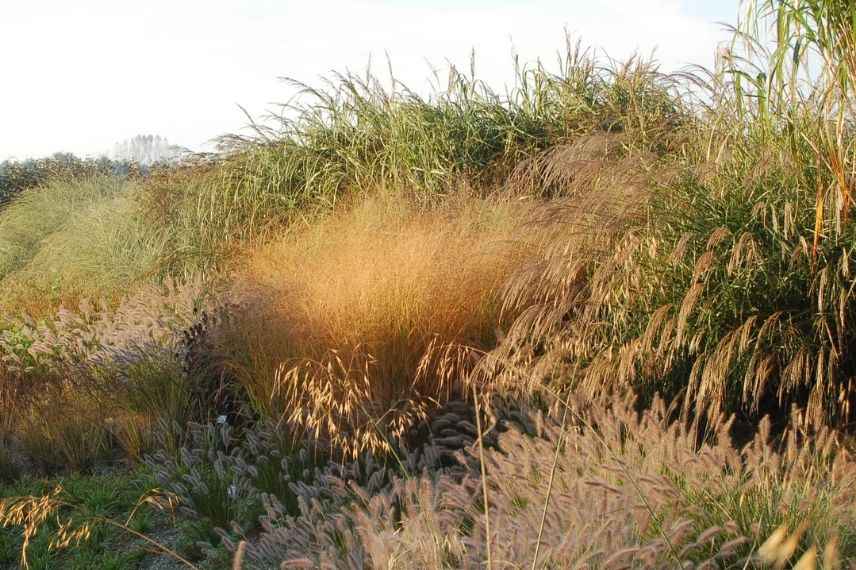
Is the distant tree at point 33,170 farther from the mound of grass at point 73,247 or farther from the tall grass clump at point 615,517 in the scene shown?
the tall grass clump at point 615,517

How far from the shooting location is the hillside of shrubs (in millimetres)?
3145

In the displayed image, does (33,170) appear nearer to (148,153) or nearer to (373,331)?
(148,153)

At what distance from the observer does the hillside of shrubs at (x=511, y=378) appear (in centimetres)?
314

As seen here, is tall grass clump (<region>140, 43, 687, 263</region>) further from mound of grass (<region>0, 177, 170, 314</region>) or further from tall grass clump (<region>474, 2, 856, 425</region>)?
tall grass clump (<region>474, 2, 856, 425</region>)

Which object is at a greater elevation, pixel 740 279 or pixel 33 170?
pixel 33 170

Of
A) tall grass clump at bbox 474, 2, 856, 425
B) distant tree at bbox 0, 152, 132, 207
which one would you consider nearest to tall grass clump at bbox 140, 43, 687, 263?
tall grass clump at bbox 474, 2, 856, 425

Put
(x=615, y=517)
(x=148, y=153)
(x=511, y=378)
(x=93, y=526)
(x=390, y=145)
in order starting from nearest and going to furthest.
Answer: (x=615, y=517) < (x=93, y=526) < (x=511, y=378) < (x=390, y=145) < (x=148, y=153)

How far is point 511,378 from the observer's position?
476cm

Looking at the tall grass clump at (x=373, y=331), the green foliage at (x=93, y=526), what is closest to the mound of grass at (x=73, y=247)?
the tall grass clump at (x=373, y=331)

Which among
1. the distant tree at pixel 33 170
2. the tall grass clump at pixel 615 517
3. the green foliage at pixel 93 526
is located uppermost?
the distant tree at pixel 33 170

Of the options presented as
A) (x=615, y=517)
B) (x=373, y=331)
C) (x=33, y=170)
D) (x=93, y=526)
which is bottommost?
(x=93, y=526)

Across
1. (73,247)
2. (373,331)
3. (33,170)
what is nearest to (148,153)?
(33,170)

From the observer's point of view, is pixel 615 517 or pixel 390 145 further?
pixel 390 145

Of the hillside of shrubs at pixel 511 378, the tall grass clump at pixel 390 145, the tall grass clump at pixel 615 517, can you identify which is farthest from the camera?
the tall grass clump at pixel 390 145
